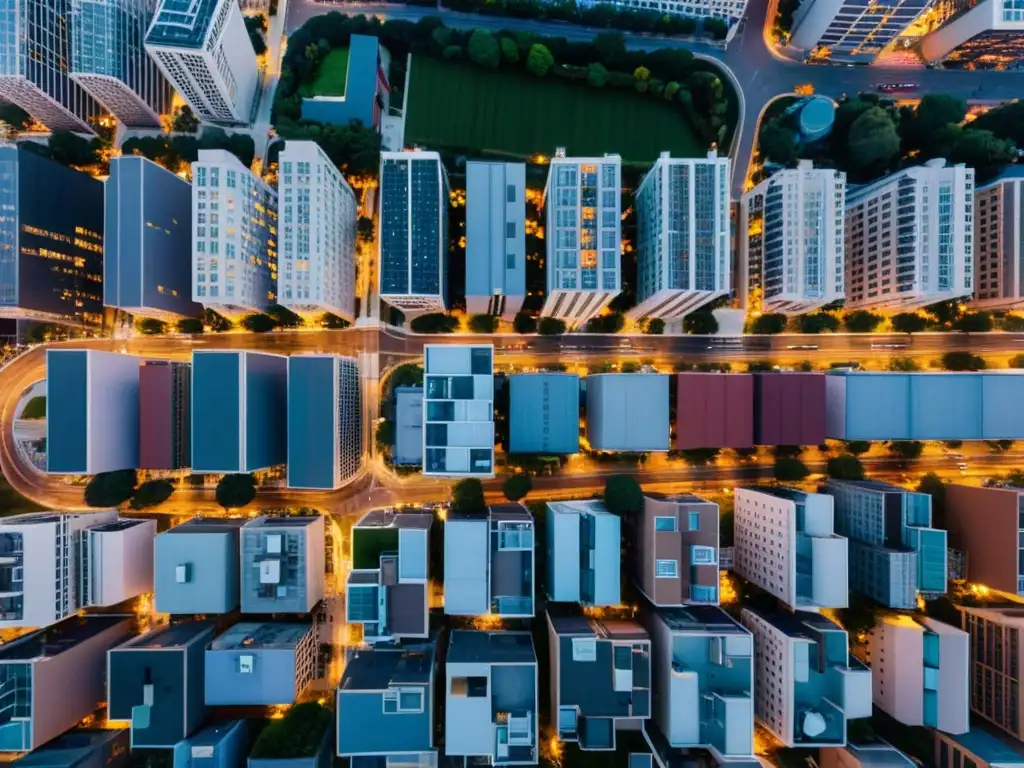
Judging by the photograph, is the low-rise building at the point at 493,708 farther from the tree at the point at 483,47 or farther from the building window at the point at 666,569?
the tree at the point at 483,47

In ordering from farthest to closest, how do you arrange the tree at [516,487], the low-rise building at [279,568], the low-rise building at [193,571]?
the tree at [516,487] < the low-rise building at [279,568] < the low-rise building at [193,571]

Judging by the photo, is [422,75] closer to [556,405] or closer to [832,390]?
[556,405]

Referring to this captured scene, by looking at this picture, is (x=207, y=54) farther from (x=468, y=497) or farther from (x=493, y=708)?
(x=493, y=708)

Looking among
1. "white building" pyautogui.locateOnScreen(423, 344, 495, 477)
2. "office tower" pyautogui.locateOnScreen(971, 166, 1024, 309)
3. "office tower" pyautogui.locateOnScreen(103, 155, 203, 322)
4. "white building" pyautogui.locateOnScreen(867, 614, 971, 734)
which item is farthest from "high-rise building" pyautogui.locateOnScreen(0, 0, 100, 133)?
Result: "white building" pyautogui.locateOnScreen(867, 614, 971, 734)

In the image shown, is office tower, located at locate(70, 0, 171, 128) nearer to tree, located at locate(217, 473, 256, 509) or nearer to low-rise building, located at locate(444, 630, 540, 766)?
tree, located at locate(217, 473, 256, 509)

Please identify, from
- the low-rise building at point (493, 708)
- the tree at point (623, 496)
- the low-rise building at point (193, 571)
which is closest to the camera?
the low-rise building at point (493, 708)

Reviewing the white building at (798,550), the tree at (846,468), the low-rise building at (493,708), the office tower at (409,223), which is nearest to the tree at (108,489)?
the office tower at (409,223)

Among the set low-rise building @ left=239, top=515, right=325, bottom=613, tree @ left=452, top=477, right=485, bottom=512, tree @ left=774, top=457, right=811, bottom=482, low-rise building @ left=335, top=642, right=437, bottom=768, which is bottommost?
low-rise building @ left=335, top=642, right=437, bottom=768
